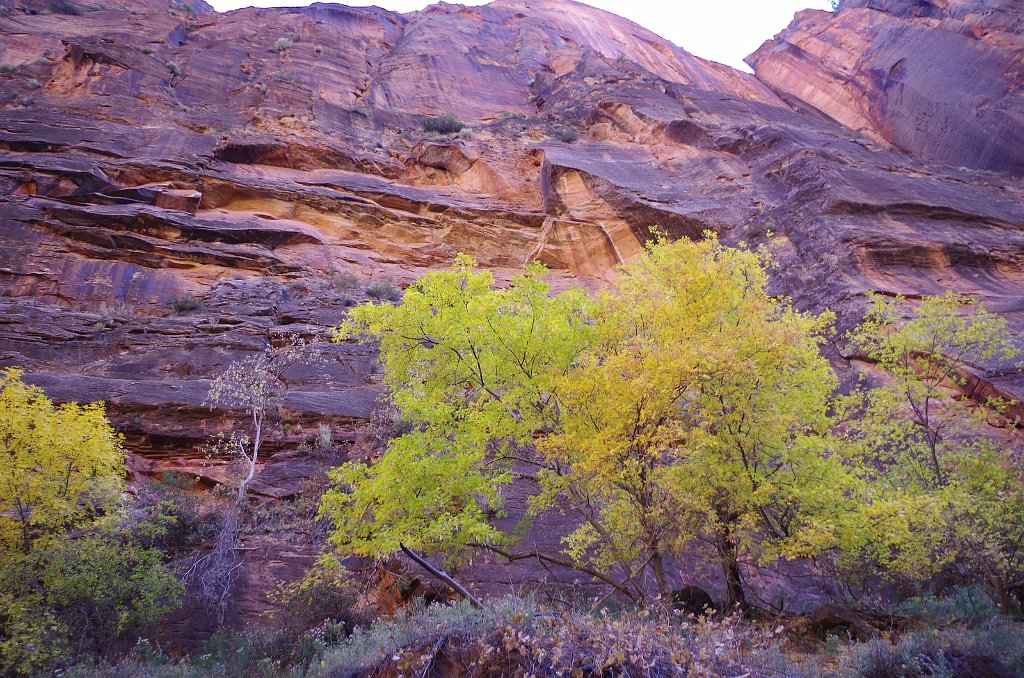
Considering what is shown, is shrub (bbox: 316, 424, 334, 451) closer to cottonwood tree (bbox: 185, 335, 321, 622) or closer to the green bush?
cottonwood tree (bbox: 185, 335, 321, 622)

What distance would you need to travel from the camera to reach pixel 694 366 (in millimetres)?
8984

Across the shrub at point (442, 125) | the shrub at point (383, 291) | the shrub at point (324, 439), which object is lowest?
the shrub at point (324, 439)

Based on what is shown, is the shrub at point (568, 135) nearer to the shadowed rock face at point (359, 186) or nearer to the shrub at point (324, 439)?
the shadowed rock face at point (359, 186)

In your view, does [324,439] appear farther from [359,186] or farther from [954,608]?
[359,186]

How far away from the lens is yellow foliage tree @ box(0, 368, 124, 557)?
A: 11.2 meters

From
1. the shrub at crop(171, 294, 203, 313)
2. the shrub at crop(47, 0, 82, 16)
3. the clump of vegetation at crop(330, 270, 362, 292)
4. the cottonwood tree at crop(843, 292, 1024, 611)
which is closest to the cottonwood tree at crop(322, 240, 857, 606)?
the cottonwood tree at crop(843, 292, 1024, 611)

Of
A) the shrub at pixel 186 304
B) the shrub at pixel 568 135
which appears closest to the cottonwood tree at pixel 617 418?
the shrub at pixel 186 304

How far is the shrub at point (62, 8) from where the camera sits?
125 feet

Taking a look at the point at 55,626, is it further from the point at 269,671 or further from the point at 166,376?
the point at 166,376

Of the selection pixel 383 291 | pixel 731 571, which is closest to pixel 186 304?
pixel 383 291

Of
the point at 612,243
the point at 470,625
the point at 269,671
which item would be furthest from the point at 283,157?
the point at 470,625

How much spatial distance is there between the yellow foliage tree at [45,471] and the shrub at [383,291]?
1253 cm

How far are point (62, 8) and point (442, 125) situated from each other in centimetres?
2740

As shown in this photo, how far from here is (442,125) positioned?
36.8m
